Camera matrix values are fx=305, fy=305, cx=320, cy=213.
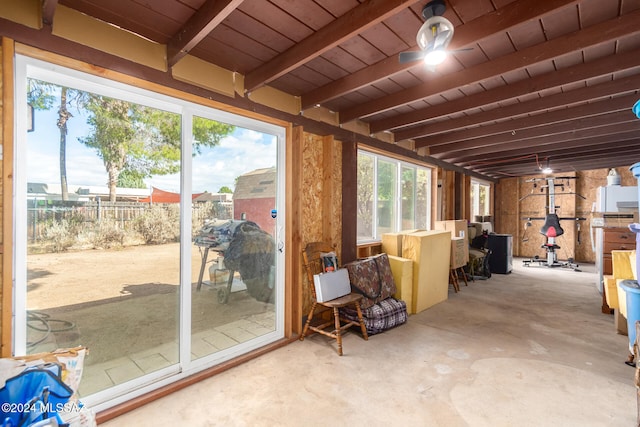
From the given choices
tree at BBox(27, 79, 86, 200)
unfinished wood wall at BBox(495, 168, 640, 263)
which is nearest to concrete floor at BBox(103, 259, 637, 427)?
tree at BBox(27, 79, 86, 200)

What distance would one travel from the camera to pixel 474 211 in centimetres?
830

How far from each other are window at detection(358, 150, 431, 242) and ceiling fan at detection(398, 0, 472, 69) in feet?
7.94

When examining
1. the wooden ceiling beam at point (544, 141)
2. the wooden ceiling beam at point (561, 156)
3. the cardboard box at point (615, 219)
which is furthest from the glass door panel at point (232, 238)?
the wooden ceiling beam at point (561, 156)

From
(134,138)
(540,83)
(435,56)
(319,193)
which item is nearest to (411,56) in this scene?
(435,56)

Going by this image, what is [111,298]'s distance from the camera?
216cm

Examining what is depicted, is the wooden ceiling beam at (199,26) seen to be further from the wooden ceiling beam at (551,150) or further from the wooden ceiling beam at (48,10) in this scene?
the wooden ceiling beam at (551,150)

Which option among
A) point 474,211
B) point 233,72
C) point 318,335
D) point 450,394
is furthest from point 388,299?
point 474,211

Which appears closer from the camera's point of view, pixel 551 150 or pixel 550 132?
pixel 550 132

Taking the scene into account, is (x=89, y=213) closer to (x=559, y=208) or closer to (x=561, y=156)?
(x=561, y=156)

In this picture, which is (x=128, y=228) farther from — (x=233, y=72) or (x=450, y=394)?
(x=450, y=394)

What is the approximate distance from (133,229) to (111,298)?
504 mm

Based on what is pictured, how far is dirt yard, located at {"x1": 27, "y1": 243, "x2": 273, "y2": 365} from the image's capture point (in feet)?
6.19

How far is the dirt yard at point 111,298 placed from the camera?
6.19 feet

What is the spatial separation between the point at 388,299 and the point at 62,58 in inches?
139
